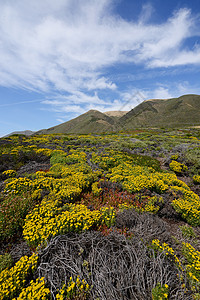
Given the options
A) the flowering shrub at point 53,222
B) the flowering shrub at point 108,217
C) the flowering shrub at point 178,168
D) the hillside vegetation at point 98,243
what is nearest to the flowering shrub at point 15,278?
the hillside vegetation at point 98,243

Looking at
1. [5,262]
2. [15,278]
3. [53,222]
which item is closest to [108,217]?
[53,222]

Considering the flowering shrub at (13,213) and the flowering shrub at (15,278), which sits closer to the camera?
the flowering shrub at (15,278)

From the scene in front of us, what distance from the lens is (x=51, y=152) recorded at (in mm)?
13617

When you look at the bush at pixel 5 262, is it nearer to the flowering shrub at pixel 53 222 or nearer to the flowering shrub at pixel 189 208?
the flowering shrub at pixel 53 222

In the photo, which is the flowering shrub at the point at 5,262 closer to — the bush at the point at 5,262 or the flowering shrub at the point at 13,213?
the bush at the point at 5,262

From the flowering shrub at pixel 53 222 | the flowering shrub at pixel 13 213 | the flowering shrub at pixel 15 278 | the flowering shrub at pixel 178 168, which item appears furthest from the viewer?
the flowering shrub at pixel 178 168

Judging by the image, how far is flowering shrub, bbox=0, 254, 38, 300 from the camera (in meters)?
2.60

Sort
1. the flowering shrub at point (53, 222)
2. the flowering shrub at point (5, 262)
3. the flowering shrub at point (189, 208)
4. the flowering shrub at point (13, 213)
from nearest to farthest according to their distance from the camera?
the flowering shrub at point (5, 262) → the flowering shrub at point (53, 222) → the flowering shrub at point (13, 213) → the flowering shrub at point (189, 208)

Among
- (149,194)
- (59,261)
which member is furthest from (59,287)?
(149,194)

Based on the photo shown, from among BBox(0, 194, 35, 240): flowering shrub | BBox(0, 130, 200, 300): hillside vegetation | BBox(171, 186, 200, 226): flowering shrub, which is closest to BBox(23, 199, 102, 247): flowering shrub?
BBox(0, 130, 200, 300): hillside vegetation

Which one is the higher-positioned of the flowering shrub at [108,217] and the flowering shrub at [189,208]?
the flowering shrub at [108,217]

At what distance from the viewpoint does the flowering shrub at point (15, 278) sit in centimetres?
260

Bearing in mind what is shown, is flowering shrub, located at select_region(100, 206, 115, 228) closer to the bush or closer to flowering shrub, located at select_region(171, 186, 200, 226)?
the bush

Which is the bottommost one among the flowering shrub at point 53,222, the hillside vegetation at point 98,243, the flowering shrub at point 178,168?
the flowering shrub at point 178,168
